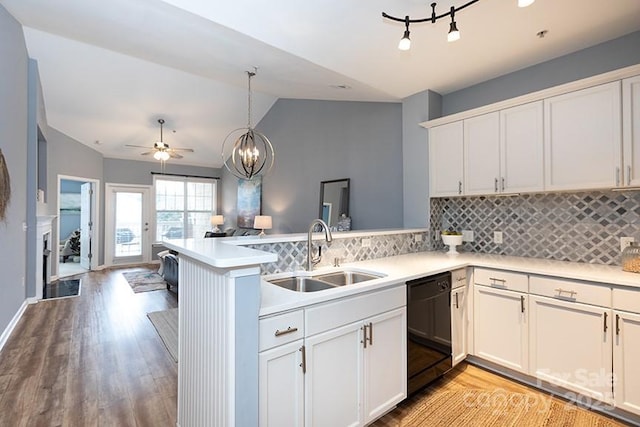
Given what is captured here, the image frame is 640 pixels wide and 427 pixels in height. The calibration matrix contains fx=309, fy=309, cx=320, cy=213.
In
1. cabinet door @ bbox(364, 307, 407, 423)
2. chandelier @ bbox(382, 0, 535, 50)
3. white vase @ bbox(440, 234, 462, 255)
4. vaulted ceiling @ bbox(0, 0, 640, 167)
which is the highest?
vaulted ceiling @ bbox(0, 0, 640, 167)

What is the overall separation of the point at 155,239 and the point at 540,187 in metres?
8.22

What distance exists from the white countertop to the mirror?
1985 millimetres

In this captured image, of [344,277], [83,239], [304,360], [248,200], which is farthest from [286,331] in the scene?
[83,239]

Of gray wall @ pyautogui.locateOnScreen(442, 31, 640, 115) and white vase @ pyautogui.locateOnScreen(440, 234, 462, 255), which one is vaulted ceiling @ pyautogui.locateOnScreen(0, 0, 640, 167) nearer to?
gray wall @ pyautogui.locateOnScreen(442, 31, 640, 115)

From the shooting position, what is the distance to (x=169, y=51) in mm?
2846

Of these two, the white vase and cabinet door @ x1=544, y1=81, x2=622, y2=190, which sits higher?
cabinet door @ x1=544, y1=81, x2=622, y2=190

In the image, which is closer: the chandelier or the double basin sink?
the chandelier

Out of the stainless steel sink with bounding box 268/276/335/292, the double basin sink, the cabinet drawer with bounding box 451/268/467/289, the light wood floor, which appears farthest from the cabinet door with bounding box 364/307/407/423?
the cabinet drawer with bounding box 451/268/467/289

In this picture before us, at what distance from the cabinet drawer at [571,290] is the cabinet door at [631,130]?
76 cm

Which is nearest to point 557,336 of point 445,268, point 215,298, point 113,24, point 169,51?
point 445,268

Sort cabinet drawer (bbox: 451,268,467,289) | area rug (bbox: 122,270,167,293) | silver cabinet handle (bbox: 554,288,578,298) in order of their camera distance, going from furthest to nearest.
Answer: area rug (bbox: 122,270,167,293), cabinet drawer (bbox: 451,268,467,289), silver cabinet handle (bbox: 554,288,578,298)

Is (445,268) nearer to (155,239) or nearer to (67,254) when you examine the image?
(155,239)

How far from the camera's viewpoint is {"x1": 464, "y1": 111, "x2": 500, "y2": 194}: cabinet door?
9.05 ft

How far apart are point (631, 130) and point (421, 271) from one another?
1.70 meters
